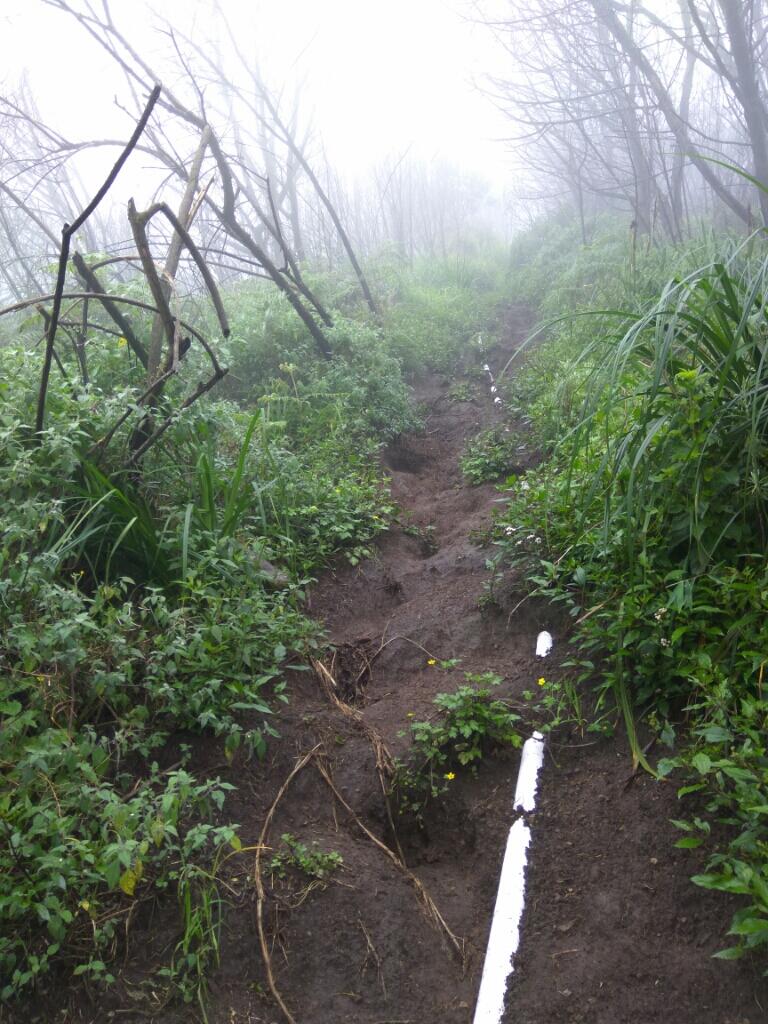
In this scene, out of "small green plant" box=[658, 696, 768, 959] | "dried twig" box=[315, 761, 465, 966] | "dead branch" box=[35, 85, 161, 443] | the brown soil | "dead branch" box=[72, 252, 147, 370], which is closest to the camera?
"small green plant" box=[658, 696, 768, 959]

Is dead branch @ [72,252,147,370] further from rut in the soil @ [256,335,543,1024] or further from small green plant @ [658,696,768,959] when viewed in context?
small green plant @ [658,696,768,959]

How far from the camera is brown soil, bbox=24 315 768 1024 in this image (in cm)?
187

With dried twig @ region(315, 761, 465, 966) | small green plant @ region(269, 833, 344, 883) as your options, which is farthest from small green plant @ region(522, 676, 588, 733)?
small green plant @ region(269, 833, 344, 883)

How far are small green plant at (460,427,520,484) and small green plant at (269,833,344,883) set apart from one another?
3.23 m

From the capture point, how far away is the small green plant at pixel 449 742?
258 centimetres

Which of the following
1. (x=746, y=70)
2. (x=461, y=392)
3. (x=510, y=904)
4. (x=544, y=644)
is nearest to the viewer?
(x=510, y=904)

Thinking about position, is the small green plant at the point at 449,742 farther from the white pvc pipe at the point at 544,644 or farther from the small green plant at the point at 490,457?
the small green plant at the point at 490,457

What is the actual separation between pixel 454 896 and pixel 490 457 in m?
3.46

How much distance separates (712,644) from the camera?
7.77 ft

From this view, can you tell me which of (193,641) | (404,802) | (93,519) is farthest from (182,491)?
(404,802)

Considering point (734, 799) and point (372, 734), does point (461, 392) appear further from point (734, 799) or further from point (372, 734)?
point (734, 799)

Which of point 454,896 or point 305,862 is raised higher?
point 305,862

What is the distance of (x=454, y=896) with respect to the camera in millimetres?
2297

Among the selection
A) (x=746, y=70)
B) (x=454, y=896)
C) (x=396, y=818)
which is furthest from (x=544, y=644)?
(x=746, y=70)
